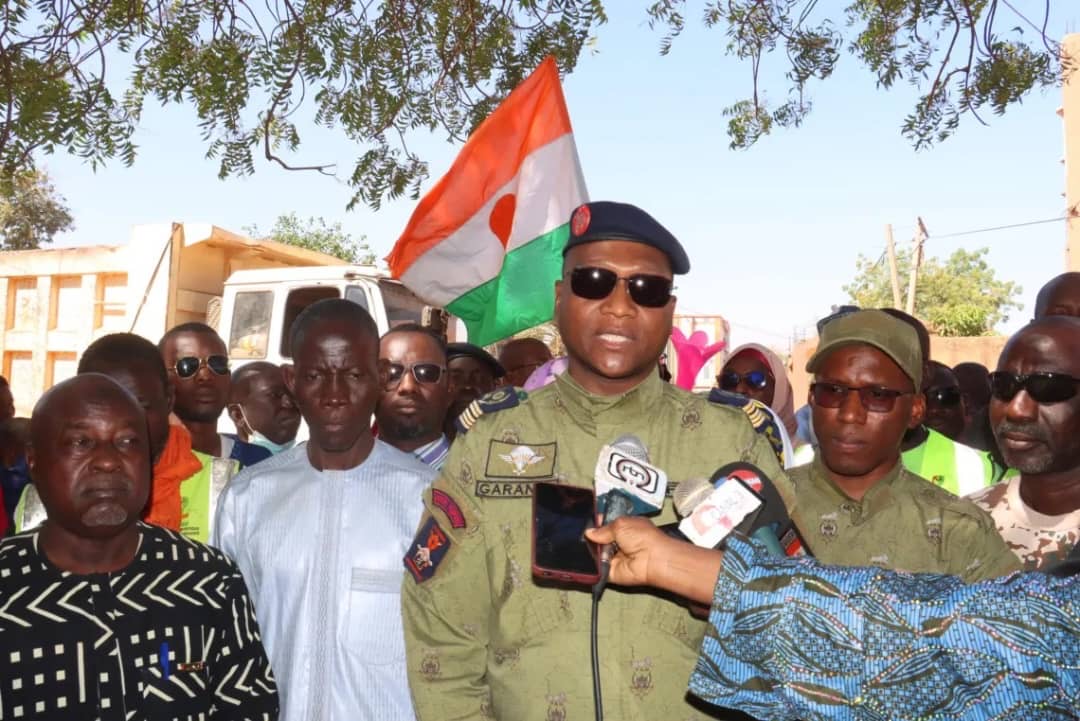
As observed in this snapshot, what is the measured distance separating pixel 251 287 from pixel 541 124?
5.10m

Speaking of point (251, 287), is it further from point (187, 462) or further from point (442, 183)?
point (187, 462)

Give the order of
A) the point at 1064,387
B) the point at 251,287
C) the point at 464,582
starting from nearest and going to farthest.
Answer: the point at 464,582 → the point at 1064,387 → the point at 251,287

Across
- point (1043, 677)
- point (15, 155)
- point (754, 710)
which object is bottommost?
point (754, 710)

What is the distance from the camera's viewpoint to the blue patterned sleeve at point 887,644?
1274 mm

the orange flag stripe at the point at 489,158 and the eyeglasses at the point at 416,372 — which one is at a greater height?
the orange flag stripe at the point at 489,158

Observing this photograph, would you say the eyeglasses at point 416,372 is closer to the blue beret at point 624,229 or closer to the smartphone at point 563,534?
the blue beret at point 624,229

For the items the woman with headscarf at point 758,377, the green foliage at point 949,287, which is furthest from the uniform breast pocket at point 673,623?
the green foliage at point 949,287

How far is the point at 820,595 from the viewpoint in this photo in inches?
53.7

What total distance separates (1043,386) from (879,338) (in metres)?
0.60

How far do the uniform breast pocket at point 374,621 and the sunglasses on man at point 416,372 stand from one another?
62.7 inches

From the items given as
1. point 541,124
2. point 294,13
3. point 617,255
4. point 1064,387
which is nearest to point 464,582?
point 617,255

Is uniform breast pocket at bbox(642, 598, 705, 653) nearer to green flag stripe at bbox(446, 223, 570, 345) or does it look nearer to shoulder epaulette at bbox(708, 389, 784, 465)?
shoulder epaulette at bbox(708, 389, 784, 465)

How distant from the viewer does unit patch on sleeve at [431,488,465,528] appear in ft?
7.68

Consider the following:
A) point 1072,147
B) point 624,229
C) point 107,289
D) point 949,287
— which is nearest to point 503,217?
point 624,229
